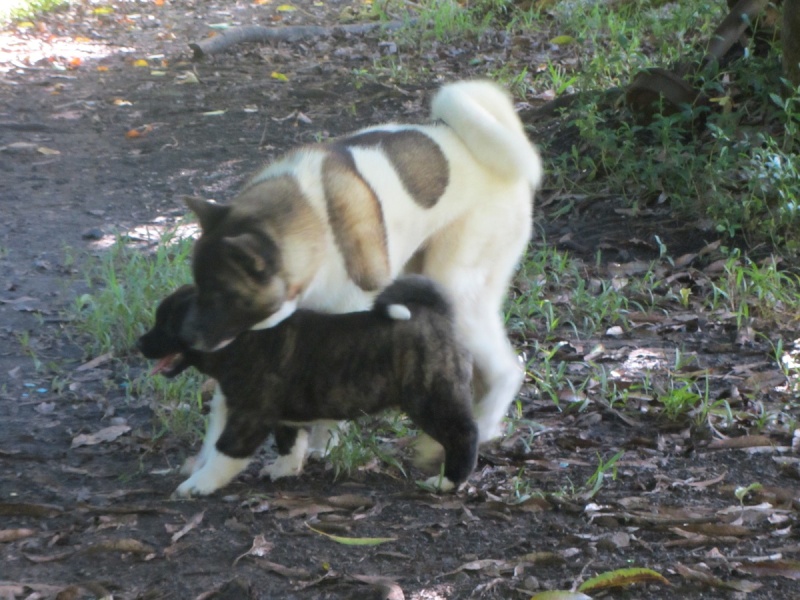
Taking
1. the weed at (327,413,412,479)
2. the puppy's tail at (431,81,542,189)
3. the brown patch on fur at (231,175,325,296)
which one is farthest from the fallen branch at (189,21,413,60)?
the brown patch on fur at (231,175,325,296)

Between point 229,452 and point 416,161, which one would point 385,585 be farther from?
point 416,161

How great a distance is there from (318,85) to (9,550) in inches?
298

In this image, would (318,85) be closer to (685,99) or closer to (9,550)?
(685,99)

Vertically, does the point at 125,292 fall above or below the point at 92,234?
above

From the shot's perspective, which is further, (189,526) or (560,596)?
(189,526)

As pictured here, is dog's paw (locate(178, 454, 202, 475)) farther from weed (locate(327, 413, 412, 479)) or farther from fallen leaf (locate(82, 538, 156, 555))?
fallen leaf (locate(82, 538, 156, 555))

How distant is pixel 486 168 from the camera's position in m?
4.51

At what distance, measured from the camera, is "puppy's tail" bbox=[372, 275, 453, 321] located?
383 cm

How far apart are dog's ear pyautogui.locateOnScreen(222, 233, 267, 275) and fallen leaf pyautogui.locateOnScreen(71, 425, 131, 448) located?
48.9 inches

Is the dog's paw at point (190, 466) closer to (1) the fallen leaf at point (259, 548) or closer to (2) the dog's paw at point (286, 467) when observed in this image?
(2) the dog's paw at point (286, 467)

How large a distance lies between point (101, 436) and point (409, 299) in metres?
1.50

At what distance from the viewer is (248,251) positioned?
3.61 meters

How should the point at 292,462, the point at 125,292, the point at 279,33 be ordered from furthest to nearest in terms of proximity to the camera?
the point at 279,33, the point at 125,292, the point at 292,462

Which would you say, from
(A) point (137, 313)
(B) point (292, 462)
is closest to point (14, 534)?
(B) point (292, 462)
